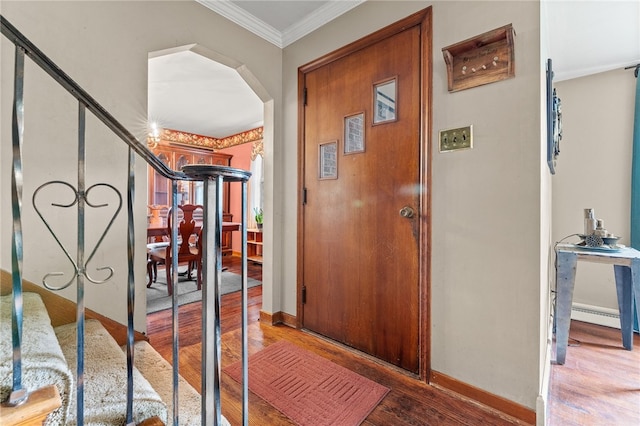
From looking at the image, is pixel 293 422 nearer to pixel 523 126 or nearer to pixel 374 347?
pixel 374 347

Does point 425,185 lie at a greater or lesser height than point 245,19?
lesser

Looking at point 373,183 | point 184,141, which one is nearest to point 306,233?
point 373,183

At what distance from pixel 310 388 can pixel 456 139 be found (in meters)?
1.54

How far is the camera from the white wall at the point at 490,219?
127 cm

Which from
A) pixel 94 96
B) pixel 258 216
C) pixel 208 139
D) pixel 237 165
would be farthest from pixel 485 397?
pixel 208 139

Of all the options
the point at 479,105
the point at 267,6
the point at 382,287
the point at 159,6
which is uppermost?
the point at 267,6

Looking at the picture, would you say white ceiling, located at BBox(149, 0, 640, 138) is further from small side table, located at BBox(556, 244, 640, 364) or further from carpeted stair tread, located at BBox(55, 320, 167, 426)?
carpeted stair tread, located at BBox(55, 320, 167, 426)

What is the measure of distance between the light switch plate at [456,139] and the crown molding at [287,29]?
44.2 inches

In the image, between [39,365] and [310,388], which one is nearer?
[39,365]

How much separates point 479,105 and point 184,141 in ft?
17.4

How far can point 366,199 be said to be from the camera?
1.84m

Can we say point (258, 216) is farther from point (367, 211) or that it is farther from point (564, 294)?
point (564, 294)

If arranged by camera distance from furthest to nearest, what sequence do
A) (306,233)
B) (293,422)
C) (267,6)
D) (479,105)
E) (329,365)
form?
(306,233), (267,6), (329,365), (479,105), (293,422)

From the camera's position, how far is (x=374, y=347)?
5.89 feet
